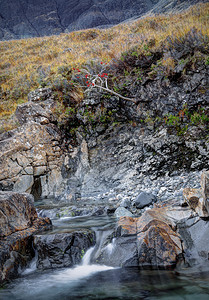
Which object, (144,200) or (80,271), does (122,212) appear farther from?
(80,271)

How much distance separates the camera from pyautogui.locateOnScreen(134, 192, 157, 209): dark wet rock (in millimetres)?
5617

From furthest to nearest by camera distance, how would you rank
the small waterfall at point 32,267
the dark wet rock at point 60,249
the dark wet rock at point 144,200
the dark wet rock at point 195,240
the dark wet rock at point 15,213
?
1. the dark wet rock at point 144,200
2. the dark wet rock at point 15,213
3. the dark wet rock at point 60,249
4. the small waterfall at point 32,267
5. the dark wet rock at point 195,240

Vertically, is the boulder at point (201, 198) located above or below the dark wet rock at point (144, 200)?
above

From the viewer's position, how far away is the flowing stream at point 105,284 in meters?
2.54

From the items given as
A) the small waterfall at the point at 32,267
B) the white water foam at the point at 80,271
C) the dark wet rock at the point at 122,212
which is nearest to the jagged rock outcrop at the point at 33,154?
the dark wet rock at the point at 122,212

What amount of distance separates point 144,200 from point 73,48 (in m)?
15.7

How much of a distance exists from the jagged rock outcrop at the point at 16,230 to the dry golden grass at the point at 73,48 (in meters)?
7.81

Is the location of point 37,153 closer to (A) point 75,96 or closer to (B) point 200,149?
(A) point 75,96

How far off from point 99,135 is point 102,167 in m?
1.62

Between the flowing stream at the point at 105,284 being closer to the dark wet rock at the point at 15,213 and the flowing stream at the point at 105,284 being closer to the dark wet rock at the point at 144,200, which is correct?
the dark wet rock at the point at 15,213

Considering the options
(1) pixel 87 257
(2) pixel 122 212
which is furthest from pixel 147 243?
(2) pixel 122 212

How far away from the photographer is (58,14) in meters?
44.2

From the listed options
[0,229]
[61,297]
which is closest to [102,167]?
[0,229]

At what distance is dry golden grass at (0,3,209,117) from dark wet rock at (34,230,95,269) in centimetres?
782
